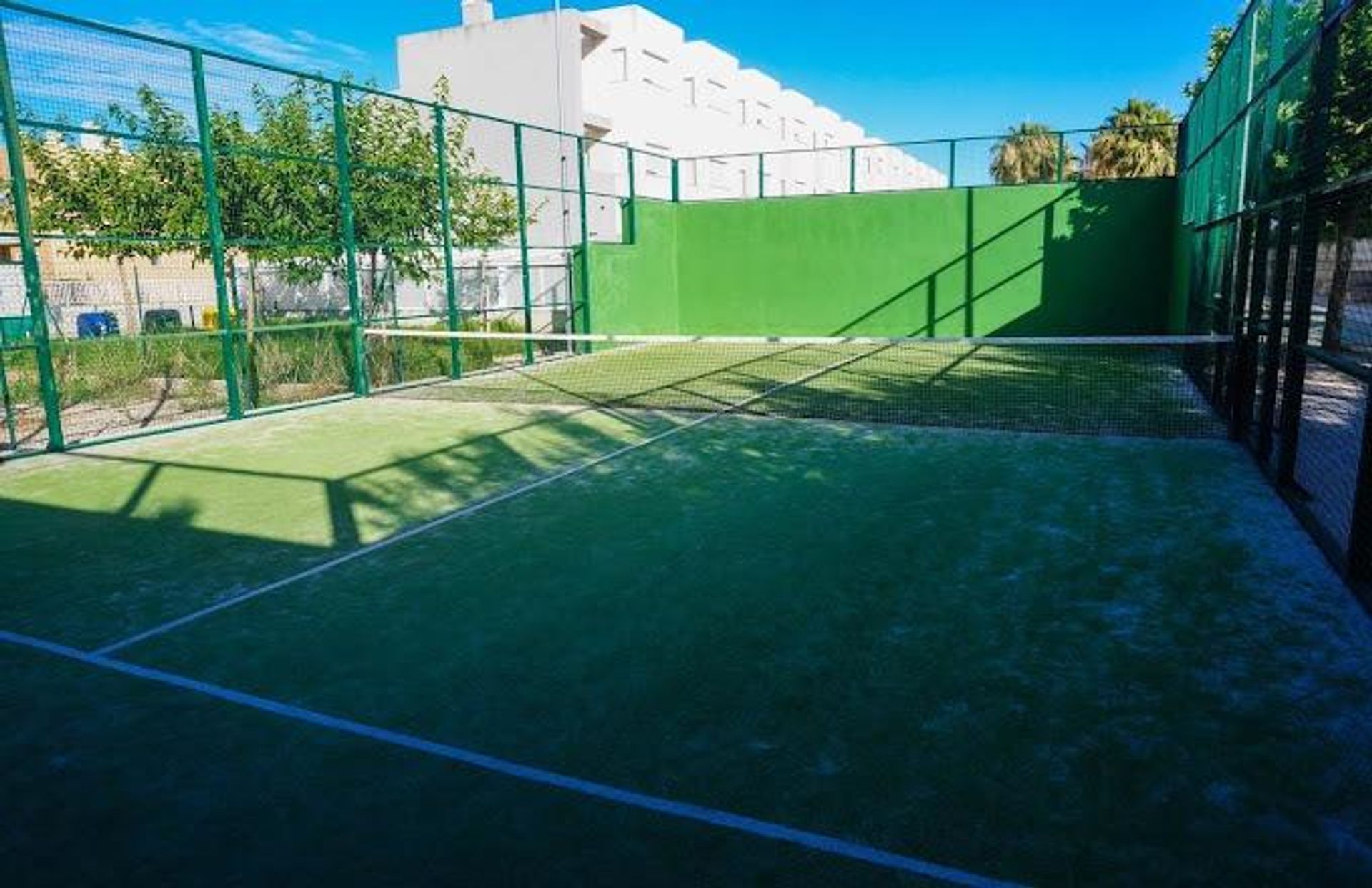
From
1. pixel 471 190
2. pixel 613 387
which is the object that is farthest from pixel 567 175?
pixel 613 387

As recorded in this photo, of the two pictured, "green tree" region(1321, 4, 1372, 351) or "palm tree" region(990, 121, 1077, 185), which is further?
"palm tree" region(990, 121, 1077, 185)

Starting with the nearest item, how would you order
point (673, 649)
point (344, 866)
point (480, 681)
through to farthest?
point (344, 866), point (480, 681), point (673, 649)

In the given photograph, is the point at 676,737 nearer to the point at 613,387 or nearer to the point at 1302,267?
the point at 1302,267

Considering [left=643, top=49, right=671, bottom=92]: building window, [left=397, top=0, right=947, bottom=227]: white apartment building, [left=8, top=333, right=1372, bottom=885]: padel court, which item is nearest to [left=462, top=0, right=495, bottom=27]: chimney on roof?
[left=397, top=0, right=947, bottom=227]: white apartment building

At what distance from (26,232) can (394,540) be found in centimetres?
623

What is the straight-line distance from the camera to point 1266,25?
9.11 meters

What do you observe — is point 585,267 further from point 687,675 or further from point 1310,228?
point 687,675

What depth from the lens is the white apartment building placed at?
2909 centimetres

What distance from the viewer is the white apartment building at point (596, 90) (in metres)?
29.1

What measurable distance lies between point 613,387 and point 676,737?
35.1ft

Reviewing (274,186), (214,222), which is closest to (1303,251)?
(214,222)

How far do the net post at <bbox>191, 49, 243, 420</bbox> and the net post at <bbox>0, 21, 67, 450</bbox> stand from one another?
1828 mm

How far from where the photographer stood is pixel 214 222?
36.8 ft

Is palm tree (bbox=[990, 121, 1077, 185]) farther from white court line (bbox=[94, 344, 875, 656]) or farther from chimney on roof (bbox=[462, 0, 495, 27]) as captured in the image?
white court line (bbox=[94, 344, 875, 656])
